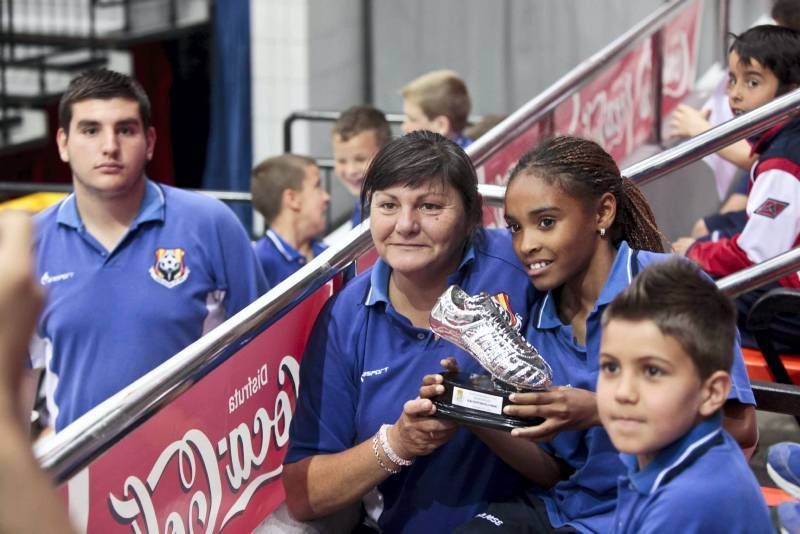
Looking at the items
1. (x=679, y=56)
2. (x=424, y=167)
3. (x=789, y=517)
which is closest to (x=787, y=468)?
(x=789, y=517)

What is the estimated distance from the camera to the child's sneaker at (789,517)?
2.94 meters

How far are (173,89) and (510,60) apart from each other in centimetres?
302

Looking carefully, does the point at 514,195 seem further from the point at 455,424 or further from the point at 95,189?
the point at 95,189

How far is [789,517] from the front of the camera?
2.96 metres

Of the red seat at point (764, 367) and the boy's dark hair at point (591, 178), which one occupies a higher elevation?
the boy's dark hair at point (591, 178)

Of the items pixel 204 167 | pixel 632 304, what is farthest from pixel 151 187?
pixel 204 167

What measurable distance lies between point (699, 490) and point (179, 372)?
46.9 inches

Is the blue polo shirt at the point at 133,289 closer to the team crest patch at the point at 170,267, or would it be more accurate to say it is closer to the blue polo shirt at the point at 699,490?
the team crest patch at the point at 170,267

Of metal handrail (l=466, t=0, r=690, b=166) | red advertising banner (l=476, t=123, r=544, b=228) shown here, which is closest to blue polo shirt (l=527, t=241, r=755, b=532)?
metal handrail (l=466, t=0, r=690, b=166)

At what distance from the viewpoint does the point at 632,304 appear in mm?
2193

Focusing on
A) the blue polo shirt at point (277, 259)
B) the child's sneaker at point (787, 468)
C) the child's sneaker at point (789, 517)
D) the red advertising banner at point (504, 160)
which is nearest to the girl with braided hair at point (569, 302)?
the child's sneaker at point (789, 517)

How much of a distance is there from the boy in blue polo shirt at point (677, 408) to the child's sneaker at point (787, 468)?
1051 millimetres

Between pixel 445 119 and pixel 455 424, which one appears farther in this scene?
pixel 445 119

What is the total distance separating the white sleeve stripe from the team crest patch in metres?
1.91
